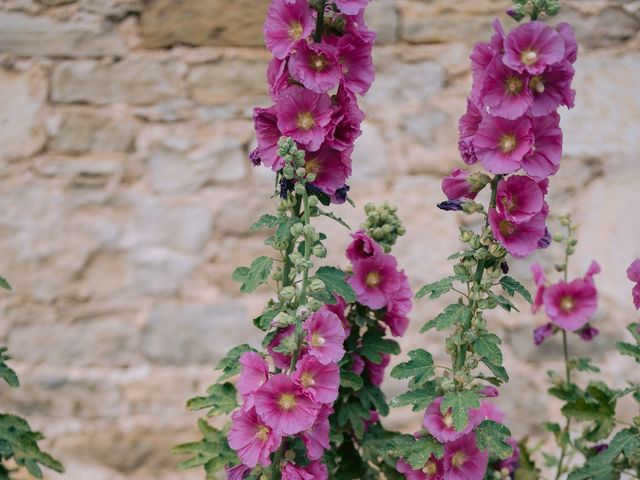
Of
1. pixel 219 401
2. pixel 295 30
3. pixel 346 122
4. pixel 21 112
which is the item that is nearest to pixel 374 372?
pixel 219 401

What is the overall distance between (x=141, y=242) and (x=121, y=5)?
2.36ft

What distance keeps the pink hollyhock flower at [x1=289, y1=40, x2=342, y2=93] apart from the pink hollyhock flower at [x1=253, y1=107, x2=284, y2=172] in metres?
0.07

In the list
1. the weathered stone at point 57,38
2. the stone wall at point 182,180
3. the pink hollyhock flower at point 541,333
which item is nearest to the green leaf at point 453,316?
the pink hollyhock flower at point 541,333

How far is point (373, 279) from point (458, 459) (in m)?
0.33

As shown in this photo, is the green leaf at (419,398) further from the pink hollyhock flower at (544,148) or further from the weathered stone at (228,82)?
the weathered stone at (228,82)

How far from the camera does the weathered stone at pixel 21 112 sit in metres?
2.39

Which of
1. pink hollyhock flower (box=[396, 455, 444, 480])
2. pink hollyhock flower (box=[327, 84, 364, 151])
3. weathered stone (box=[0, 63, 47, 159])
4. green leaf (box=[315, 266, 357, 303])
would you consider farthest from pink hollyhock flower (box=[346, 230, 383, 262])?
weathered stone (box=[0, 63, 47, 159])

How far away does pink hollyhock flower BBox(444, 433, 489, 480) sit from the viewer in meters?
1.17

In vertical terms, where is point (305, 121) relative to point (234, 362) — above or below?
above

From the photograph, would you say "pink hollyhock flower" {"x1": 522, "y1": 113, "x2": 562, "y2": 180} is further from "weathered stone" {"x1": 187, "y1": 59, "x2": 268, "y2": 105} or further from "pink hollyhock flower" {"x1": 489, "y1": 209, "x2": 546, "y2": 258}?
"weathered stone" {"x1": 187, "y1": 59, "x2": 268, "y2": 105}

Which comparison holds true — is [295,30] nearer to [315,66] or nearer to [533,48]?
[315,66]

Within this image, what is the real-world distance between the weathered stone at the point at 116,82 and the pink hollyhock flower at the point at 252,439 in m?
1.50

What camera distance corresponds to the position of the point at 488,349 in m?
1.11

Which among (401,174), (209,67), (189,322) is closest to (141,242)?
(189,322)
